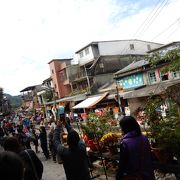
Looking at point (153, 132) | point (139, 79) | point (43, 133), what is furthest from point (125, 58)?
point (153, 132)

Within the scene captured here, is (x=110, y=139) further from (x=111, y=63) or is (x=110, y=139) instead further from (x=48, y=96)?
(x=48, y=96)

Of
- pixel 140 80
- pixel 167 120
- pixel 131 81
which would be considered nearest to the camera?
pixel 167 120

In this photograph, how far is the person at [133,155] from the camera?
4.02 metres

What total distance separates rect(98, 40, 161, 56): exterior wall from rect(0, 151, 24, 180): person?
4347 cm

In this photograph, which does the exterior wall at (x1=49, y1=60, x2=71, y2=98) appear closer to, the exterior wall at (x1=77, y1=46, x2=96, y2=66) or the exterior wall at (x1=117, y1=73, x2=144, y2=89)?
the exterior wall at (x1=77, y1=46, x2=96, y2=66)

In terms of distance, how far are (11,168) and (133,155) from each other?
224 cm

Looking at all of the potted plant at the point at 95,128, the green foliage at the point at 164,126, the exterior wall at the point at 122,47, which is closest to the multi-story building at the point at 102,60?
the exterior wall at the point at 122,47

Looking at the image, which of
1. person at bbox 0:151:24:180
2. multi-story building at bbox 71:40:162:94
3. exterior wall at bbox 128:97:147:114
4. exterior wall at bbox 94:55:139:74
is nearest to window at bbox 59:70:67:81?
multi-story building at bbox 71:40:162:94

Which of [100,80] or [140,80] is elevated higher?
[100,80]

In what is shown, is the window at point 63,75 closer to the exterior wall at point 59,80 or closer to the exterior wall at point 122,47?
the exterior wall at point 59,80

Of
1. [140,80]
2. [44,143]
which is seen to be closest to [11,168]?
[44,143]

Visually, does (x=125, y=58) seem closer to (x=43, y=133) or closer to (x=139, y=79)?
(x=139, y=79)

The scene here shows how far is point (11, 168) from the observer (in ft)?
6.87

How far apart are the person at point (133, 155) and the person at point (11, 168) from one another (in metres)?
2.14
